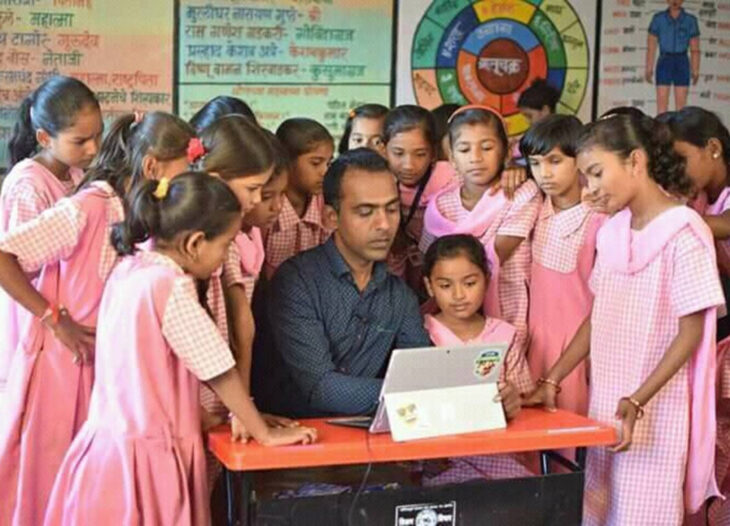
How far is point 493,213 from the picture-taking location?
10.8ft

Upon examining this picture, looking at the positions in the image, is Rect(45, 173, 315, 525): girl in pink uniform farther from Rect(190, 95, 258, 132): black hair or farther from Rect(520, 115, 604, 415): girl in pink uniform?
Rect(520, 115, 604, 415): girl in pink uniform

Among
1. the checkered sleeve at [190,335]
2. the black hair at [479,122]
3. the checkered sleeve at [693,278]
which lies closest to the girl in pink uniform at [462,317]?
the black hair at [479,122]

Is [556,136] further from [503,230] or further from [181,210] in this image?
[181,210]

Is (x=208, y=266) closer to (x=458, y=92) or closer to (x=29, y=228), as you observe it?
(x=29, y=228)

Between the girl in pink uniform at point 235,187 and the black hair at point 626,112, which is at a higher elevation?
the black hair at point 626,112

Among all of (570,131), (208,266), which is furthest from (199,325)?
(570,131)

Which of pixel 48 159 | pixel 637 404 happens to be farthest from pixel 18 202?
pixel 637 404

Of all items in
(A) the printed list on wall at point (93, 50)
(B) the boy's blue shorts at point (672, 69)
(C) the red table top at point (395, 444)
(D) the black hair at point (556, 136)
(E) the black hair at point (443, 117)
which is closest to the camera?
(C) the red table top at point (395, 444)

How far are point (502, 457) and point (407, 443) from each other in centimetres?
70

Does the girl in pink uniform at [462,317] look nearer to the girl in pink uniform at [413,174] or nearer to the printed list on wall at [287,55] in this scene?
the girl in pink uniform at [413,174]

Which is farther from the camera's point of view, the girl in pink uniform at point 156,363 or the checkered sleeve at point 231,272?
the checkered sleeve at point 231,272

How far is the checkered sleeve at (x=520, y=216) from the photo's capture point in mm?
3271

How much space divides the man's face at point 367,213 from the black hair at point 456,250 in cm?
23

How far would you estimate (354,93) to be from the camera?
17.9 ft
